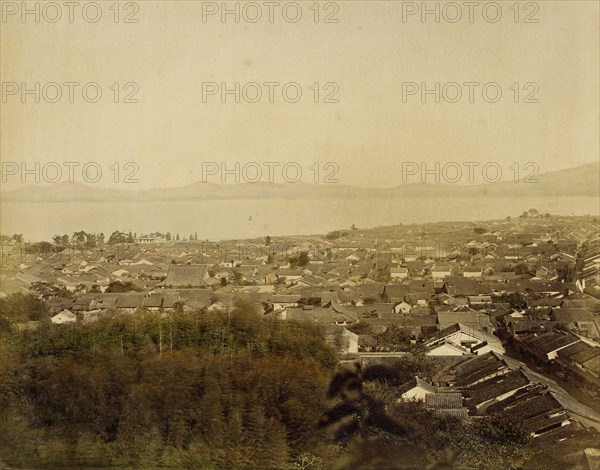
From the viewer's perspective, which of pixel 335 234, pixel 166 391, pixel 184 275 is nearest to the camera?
pixel 166 391

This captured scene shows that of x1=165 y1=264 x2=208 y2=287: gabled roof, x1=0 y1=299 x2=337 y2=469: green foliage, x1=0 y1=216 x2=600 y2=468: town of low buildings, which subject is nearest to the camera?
x1=0 y1=299 x2=337 y2=469: green foliage

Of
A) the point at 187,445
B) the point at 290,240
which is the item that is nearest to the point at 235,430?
the point at 187,445

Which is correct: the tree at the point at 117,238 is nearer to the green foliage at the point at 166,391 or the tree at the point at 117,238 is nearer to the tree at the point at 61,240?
the tree at the point at 61,240

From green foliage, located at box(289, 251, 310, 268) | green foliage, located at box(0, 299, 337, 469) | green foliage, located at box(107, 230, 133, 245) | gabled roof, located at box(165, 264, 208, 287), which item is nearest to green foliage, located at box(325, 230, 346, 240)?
green foliage, located at box(289, 251, 310, 268)

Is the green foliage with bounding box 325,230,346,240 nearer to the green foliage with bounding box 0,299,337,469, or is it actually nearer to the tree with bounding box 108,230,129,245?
the green foliage with bounding box 0,299,337,469

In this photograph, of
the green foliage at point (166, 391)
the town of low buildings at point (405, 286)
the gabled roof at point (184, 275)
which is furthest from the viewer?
the gabled roof at point (184, 275)

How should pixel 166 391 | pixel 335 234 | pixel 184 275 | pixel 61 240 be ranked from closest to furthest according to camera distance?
pixel 166 391 → pixel 335 234 → pixel 184 275 → pixel 61 240

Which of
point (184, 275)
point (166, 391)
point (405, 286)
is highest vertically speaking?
point (184, 275)

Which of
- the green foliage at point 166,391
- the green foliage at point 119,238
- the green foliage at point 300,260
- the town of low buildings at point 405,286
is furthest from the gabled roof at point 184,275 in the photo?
the green foliage at point 300,260

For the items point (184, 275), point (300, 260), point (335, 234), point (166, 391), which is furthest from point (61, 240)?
point (335, 234)

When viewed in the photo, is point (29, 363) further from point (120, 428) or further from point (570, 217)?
point (570, 217)

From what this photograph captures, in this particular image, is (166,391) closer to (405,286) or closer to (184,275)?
(184,275)
